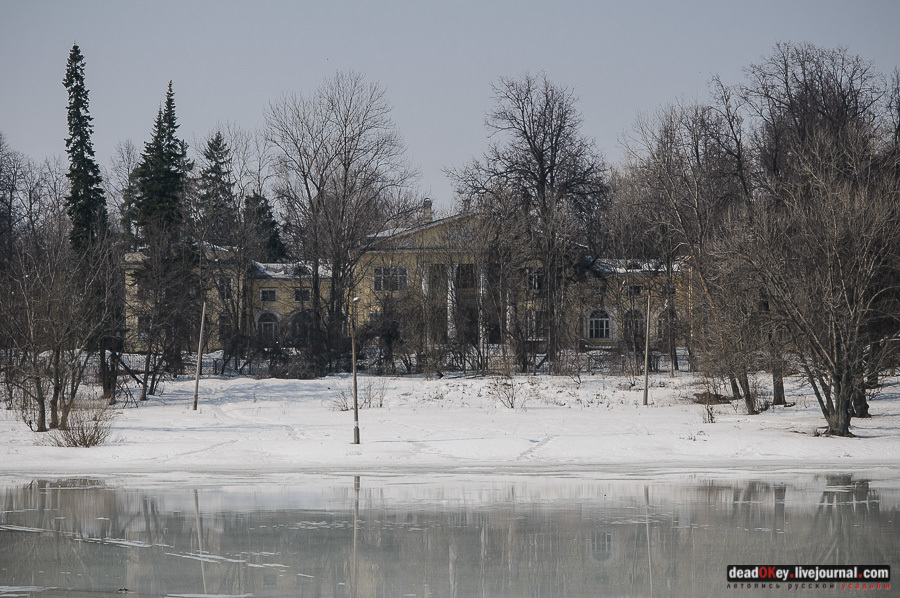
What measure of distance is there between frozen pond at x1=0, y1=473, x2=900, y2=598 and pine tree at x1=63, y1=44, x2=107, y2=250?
25255 mm

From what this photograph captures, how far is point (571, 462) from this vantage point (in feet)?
75.0

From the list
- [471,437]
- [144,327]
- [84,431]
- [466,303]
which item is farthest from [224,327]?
[471,437]

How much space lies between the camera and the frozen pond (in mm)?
10070

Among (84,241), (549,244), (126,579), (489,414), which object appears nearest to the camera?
(126,579)

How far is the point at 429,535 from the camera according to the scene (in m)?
12.8

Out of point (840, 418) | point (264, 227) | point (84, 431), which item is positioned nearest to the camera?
point (84, 431)

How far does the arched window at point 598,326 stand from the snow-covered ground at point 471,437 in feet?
64.8

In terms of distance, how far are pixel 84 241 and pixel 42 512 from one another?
28185 mm

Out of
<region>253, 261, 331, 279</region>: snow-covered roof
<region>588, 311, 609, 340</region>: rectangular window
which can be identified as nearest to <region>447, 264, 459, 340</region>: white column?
<region>253, 261, 331, 279</region>: snow-covered roof

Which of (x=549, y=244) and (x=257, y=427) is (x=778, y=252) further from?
(x=549, y=244)

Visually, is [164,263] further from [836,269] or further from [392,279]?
[836,269]

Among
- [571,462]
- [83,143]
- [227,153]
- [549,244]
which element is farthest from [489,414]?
[227,153]

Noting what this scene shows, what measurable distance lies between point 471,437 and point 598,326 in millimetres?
36393

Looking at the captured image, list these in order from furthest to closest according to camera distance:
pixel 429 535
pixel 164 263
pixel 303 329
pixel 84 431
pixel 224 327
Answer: pixel 224 327, pixel 303 329, pixel 164 263, pixel 84 431, pixel 429 535
